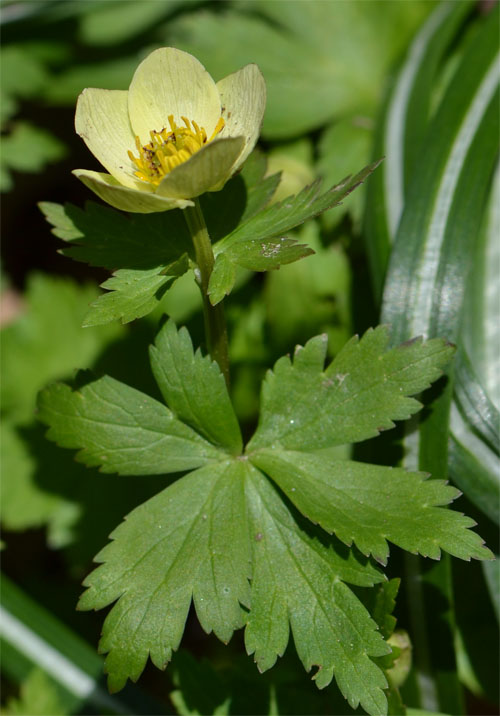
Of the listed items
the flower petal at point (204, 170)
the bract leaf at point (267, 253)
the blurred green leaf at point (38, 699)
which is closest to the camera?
the flower petal at point (204, 170)

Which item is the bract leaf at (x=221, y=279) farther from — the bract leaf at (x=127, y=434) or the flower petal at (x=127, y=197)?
the bract leaf at (x=127, y=434)

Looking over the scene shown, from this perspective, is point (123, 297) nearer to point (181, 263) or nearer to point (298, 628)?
point (181, 263)

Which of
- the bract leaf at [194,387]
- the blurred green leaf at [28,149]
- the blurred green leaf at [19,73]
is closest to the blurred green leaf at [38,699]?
the bract leaf at [194,387]

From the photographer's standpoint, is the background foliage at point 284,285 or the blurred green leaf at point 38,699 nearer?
the background foliage at point 284,285

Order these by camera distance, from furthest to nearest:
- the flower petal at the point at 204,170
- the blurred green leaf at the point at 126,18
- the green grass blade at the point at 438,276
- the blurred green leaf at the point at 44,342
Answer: the blurred green leaf at the point at 126,18 < the blurred green leaf at the point at 44,342 < the green grass blade at the point at 438,276 < the flower petal at the point at 204,170

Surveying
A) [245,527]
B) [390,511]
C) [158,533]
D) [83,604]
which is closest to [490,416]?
[390,511]
